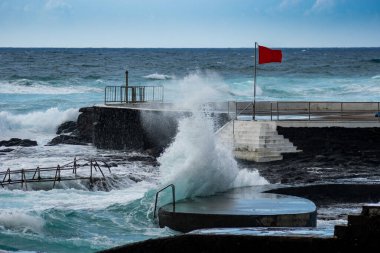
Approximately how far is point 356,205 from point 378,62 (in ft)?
257

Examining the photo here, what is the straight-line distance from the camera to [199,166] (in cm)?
1923

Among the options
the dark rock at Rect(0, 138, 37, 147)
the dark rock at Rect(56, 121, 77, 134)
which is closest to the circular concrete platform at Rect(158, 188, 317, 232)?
the dark rock at Rect(0, 138, 37, 147)

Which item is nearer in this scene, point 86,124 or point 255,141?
point 255,141

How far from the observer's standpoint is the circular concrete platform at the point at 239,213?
47.8 ft

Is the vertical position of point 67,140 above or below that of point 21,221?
above

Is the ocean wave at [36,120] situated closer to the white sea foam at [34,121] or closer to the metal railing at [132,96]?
the white sea foam at [34,121]

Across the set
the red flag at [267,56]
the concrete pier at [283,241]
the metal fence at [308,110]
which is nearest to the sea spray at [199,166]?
the metal fence at [308,110]

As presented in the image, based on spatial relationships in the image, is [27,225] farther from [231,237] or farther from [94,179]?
[231,237]

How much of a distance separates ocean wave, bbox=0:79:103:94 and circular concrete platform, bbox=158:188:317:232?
4577 centimetres

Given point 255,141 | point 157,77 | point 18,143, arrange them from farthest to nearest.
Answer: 1. point 157,77
2. point 18,143
3. point 255,141

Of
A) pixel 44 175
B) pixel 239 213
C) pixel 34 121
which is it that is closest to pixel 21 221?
pixel 239 213

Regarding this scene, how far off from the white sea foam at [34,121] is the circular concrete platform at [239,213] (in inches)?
1031

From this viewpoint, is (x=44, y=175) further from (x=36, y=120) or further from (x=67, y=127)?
(x=36, y=120)

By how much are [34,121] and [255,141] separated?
21923mm
